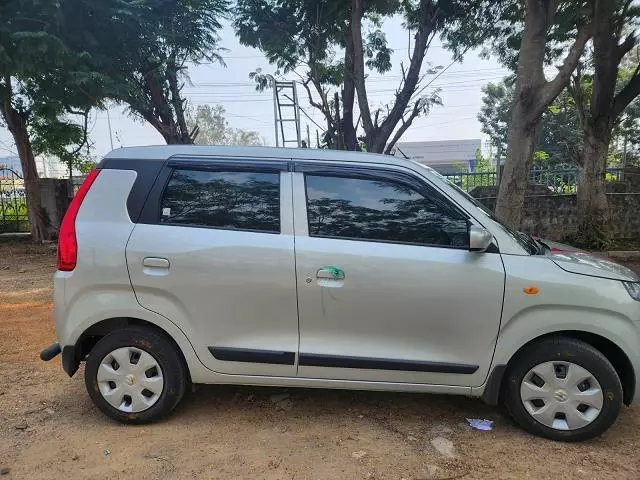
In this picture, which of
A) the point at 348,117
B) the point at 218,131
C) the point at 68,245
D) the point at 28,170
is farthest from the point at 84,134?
the point at 218,131

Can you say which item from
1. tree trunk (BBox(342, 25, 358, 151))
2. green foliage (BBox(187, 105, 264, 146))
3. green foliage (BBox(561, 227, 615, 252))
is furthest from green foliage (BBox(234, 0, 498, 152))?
green foliage (BBox(187, 105, 264, 146))

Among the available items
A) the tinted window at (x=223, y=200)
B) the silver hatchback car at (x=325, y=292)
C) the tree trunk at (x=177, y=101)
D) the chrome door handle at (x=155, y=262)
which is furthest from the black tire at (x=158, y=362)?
the tree trunk at (x=177, y=101)

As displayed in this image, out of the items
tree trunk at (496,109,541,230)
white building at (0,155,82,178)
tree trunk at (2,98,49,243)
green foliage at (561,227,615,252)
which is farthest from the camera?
white building at (0,155,82,178)

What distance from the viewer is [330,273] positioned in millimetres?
2811

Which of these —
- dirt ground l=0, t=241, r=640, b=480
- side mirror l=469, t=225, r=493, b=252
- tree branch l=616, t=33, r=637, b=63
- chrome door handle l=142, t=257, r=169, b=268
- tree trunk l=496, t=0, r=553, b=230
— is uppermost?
tree branch l=616, t=33, r=637, b=63

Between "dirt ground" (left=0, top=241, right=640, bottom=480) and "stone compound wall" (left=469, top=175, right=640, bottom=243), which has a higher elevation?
"stone compound wall" (left=469, top=175, right=640, bottom=243)

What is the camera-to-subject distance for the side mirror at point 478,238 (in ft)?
8.81

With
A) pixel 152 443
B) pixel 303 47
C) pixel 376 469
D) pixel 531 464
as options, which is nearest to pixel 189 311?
pixel 152 443

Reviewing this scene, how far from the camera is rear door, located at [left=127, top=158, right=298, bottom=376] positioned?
285 centimetres

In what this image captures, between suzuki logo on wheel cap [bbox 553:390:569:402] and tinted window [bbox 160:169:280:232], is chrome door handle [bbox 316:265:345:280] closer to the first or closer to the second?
tinted window [bbox 160:169:280:232]

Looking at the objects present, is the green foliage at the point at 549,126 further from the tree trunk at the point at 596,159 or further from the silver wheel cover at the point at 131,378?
the silver wheel cover at the point at 131,378

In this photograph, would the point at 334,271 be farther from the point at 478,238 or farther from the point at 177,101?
the point at 177,101

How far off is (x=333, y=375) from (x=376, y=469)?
59cm

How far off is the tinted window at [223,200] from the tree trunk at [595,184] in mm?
8384
